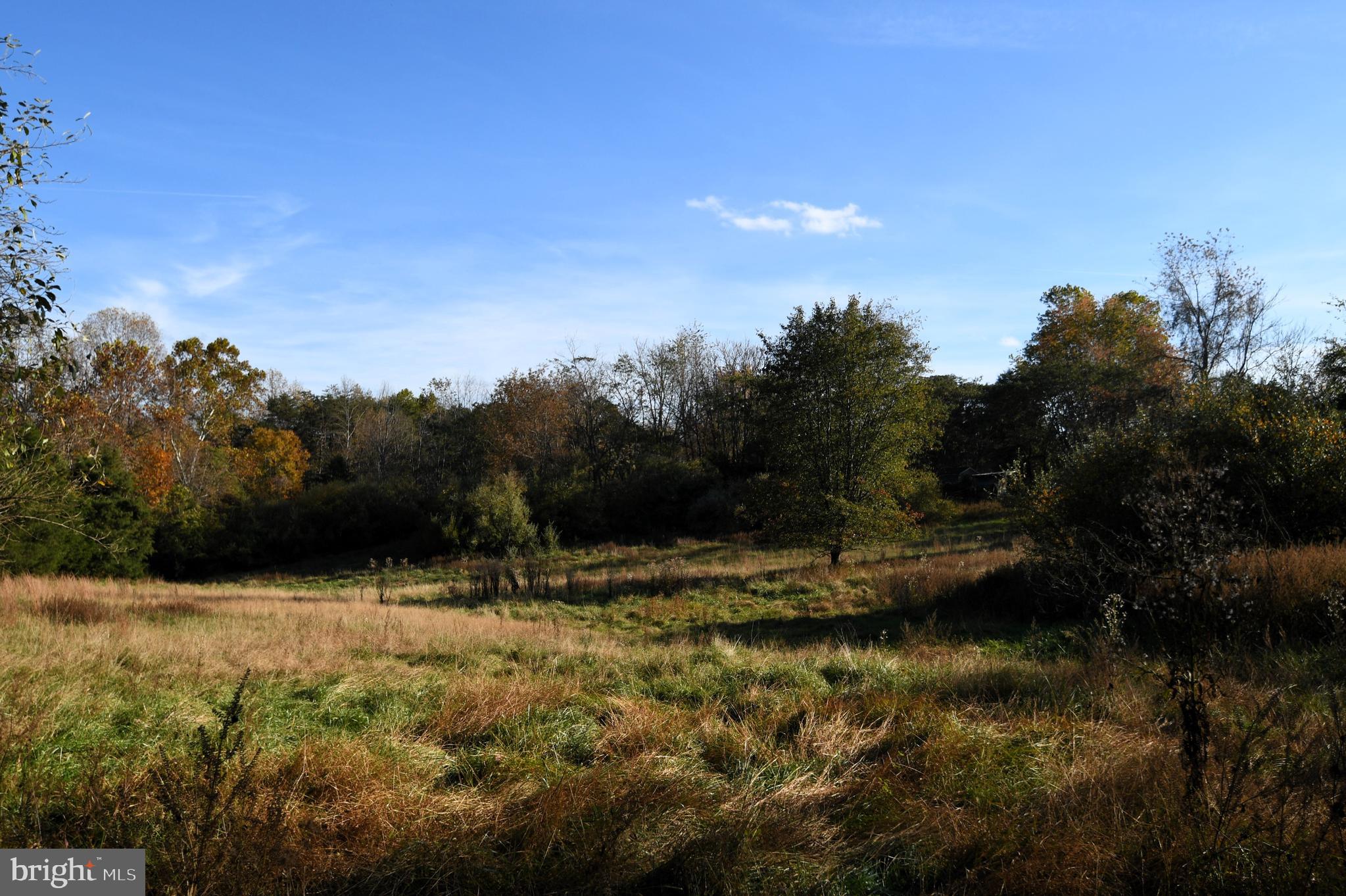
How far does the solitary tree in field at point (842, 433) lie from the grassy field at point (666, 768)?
1375cm

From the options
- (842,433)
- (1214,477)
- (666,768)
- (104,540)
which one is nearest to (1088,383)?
(842,433)

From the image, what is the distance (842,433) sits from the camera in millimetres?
23609

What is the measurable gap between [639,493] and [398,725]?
114 ft

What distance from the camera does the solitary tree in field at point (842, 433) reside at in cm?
2298

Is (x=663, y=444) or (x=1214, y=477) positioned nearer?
(x=1214, y=477)

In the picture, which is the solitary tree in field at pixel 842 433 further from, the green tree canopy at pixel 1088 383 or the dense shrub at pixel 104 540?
the dense shrub at pixel 104 540

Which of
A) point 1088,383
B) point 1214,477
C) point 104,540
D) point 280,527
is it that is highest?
point 1088,383

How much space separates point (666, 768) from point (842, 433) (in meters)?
20.3

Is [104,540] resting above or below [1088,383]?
below

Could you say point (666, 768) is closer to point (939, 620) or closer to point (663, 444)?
point (939, 620)

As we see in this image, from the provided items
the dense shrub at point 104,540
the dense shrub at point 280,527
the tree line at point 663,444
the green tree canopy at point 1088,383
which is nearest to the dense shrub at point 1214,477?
the tree line at point 663,444

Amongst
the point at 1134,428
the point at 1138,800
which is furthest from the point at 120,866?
the point at 1134,428

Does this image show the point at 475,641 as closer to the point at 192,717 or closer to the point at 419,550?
the point at 192,717

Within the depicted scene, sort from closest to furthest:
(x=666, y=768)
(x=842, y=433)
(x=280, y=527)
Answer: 1. (x=666, y=768)
2. (x=842, y=433)
3. (x=280, y=527)
